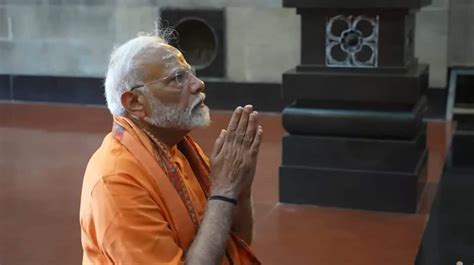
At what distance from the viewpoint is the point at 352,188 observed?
203 inches

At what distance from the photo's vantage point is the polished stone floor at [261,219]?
4.42 meters

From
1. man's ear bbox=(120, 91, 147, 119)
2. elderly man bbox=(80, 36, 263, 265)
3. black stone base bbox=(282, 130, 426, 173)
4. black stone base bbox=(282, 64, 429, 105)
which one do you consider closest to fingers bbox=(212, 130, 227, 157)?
elderly man bbox=(80, 36, 263, 265)

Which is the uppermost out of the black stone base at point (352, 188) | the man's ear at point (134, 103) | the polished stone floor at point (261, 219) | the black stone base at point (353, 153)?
the man's ear at point (134, 103)

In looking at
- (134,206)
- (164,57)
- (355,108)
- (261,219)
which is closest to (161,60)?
(164,57)

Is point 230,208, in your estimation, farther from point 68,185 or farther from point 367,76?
point 68,185

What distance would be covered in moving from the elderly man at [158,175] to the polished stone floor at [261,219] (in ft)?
6.97

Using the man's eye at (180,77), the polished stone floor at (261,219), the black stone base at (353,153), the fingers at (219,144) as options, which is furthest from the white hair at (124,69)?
the black stone base at (353,153)

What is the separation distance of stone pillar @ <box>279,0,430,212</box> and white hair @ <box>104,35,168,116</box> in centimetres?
289

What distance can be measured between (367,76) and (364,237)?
3.49 ft

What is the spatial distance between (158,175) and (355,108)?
316cm

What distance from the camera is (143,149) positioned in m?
2.20

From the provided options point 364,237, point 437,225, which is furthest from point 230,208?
point 437,225

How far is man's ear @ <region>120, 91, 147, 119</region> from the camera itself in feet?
7.37

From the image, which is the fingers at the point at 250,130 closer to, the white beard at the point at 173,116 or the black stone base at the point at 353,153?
the white beard at the point at 173,116
